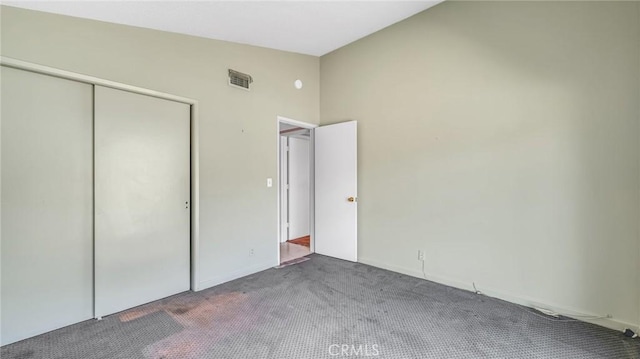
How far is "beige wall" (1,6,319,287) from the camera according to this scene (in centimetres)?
213

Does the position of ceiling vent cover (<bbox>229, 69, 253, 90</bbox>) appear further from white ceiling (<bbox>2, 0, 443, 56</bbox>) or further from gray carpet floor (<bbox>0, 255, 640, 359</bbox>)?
gray carpet floor (<bbox>0, 255, 640, 359</bbox>)

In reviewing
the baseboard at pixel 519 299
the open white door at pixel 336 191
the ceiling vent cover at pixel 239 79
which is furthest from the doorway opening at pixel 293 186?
the baseboard at pixel 519 299

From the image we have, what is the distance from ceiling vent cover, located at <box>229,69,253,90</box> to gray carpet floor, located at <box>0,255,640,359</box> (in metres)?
2.37

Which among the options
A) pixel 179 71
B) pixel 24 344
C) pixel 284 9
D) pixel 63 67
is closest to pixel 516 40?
pixel 284 9

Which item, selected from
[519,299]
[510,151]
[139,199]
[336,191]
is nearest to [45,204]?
[139,199]

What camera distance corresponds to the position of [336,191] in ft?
13.4

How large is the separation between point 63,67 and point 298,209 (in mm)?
3978

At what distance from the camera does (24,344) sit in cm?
197

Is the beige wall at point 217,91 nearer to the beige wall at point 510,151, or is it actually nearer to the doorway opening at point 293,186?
the doorway opening at point 293,186

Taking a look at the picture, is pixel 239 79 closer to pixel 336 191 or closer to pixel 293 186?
pixel 336 191

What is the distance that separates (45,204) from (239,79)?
7.15ft

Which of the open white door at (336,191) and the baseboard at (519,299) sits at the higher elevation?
the open white door at (336,191)

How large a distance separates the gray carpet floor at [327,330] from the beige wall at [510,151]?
43 cm

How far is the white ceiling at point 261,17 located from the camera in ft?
7.18
